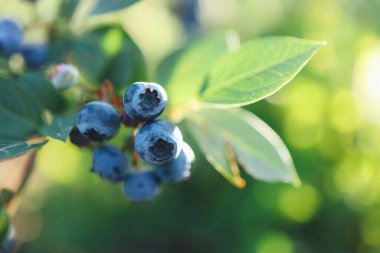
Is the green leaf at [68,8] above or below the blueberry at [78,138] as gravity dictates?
above

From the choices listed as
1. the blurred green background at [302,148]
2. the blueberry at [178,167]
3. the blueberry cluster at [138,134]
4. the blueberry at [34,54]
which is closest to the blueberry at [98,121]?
the blueberry cluster at [138,134]

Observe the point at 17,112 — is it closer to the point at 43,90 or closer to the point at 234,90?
the point at 43,90

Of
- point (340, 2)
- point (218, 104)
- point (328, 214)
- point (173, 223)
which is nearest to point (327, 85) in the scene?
point (340, 2)

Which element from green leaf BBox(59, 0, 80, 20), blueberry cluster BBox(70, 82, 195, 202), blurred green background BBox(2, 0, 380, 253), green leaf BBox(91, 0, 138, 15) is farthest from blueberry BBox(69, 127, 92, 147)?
blurred green background BBox(2, 0, 380, 253)

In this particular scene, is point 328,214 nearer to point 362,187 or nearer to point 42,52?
point 362,187

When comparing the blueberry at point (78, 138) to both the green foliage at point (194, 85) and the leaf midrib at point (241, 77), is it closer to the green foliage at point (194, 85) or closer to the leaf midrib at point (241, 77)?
the green foliage at point (194, 85)

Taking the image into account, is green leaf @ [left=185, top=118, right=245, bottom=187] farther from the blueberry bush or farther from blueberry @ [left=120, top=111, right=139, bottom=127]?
blueberry @ [left=120, top=111, right=139, bottom=127]
